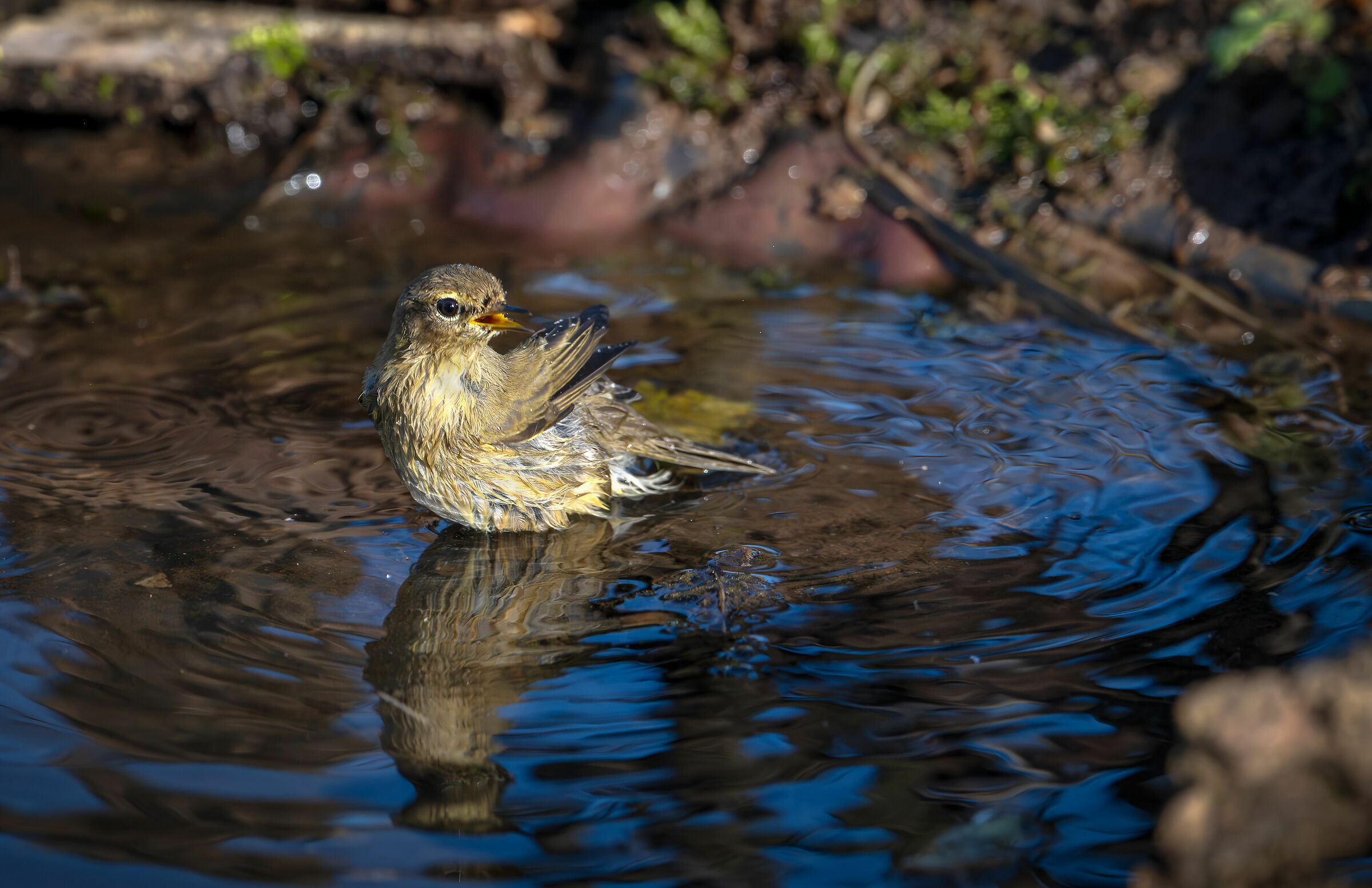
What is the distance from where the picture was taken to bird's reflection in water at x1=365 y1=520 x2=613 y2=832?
3578 millimetres

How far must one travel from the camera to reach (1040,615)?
432cm

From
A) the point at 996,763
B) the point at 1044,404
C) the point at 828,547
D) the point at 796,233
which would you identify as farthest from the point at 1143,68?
the point at 996,763

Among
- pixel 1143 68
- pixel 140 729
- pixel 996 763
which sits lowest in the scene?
pixel 996 763

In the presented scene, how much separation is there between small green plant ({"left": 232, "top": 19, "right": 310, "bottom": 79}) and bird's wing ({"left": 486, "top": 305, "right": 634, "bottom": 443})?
4709 millimetres

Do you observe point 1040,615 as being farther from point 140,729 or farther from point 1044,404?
point 140,729

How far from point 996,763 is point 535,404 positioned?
2502 mm

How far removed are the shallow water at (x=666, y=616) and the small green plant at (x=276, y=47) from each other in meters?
2.81

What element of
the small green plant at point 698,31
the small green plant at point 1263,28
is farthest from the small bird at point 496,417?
the small green plant at point 1263,28

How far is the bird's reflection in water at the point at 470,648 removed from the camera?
358 centimetres

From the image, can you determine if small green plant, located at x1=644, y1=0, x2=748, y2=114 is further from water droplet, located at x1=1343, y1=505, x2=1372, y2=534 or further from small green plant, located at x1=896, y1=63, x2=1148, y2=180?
water droplet, located at x1=1343, y1=505, x2=1372, y2=534

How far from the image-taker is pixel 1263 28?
7.43 meters

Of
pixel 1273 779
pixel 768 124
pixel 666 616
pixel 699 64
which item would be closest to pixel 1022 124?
pixel 768 124

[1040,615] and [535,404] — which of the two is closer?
[1040,615]

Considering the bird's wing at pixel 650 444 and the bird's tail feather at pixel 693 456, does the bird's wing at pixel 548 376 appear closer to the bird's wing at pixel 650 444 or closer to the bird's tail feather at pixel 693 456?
the bird's wing at pixel 650 444
